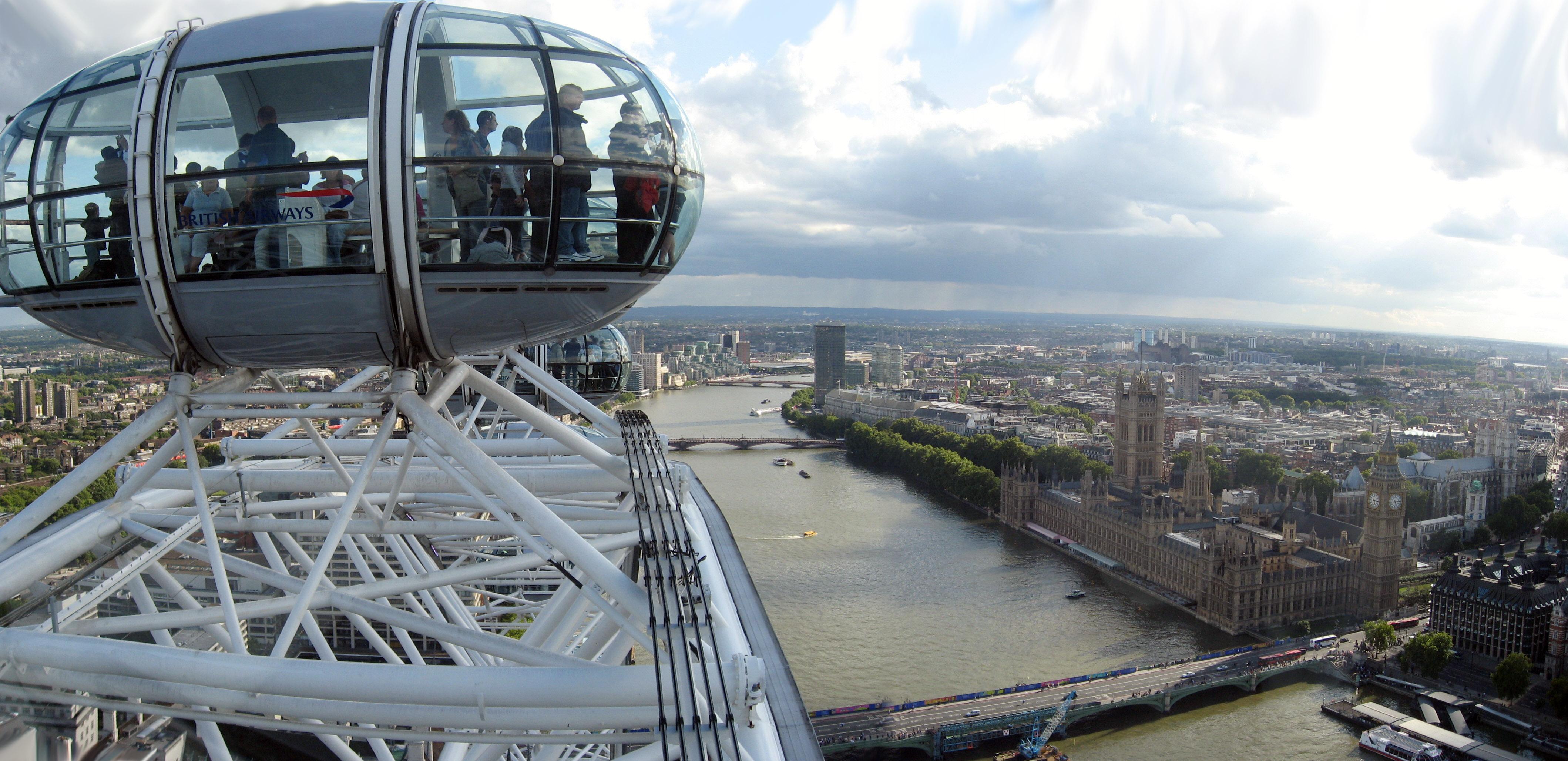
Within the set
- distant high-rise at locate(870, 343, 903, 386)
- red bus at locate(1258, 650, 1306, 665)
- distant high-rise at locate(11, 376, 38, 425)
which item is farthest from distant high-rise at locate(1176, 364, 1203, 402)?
distant high-rise at locate(11, 376, 38, 425)

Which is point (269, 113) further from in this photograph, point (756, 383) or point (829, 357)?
point (756, 383)

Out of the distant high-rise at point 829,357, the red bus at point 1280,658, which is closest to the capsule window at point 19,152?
the red bus at point 1280,658

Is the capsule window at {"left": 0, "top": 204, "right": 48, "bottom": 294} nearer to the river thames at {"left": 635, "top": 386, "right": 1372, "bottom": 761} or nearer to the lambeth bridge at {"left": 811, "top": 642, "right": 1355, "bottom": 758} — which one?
the lambeth bridge at {"left": 811, "top": 642, "right": 1355, "bottom": 758}

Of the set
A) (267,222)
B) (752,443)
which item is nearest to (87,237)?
(267,222)

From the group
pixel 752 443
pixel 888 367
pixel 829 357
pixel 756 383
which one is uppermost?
pixel 829 357

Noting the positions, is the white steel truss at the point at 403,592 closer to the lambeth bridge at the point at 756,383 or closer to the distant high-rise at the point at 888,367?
the distant high-rise at the point at 888,367

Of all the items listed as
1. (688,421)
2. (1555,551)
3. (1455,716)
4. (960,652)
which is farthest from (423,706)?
(688,421)
